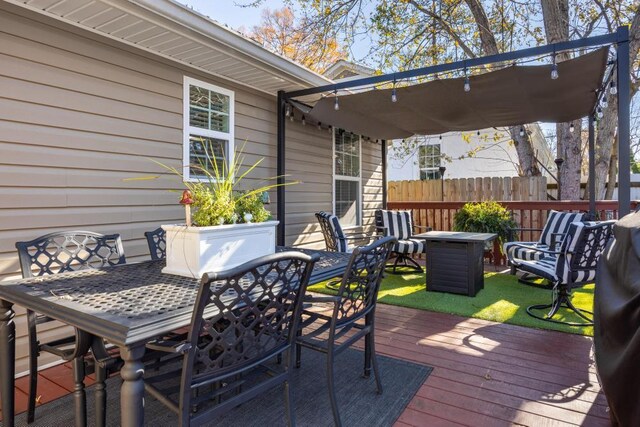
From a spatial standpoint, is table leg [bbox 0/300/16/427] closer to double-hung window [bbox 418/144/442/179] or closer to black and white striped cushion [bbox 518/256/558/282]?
black and white striped cushion [bbox 518/256/558/282]

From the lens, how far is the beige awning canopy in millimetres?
3508

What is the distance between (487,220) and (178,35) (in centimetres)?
485

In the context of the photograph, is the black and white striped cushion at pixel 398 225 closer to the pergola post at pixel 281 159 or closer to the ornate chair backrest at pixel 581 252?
the pergola post at pixel 281 159

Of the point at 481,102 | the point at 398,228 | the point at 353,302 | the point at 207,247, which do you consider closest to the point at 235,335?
the point at 207,247

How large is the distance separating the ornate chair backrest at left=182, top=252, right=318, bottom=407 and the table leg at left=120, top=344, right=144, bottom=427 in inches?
5.8

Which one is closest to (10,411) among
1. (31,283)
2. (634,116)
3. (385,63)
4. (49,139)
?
(31,283)

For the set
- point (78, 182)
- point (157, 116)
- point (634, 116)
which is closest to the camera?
point (78, 182)

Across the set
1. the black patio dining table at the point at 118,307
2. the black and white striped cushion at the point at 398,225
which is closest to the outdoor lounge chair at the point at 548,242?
the black and white striped cushion at the point at 398,225

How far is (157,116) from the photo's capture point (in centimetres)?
351

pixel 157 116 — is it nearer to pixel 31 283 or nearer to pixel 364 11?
pixel 31 283

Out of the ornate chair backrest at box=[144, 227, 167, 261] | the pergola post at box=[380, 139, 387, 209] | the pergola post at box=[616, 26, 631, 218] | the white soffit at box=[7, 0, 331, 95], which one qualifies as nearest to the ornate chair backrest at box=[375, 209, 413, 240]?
the pergola post at box=[380, 139, 387, 209]

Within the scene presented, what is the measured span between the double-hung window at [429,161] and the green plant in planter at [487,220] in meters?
5.76

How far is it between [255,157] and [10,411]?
3399 mm

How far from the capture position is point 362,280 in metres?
2.11
